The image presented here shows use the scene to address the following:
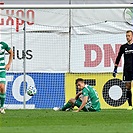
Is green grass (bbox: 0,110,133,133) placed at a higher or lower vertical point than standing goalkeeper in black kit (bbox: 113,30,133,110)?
lower

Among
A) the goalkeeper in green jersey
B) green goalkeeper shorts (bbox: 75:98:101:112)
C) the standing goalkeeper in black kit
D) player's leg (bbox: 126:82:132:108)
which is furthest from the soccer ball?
player's leg (bbox: 126:82:132:108)

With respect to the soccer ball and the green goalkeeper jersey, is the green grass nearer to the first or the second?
the green goalkeeper jersey

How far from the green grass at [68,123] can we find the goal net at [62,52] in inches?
134

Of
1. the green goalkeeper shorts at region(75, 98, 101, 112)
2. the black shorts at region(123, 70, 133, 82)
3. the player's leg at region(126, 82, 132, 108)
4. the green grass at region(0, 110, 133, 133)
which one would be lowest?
the green grass at region(0, 110, 133, 133)

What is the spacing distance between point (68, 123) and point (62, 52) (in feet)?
22.9

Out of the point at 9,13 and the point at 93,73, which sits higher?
the point at 9,13

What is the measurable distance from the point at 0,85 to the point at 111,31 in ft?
17.1

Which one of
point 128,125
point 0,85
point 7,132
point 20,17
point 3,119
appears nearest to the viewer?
point 7,132

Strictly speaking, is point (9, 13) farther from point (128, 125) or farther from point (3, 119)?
point (128, 125)

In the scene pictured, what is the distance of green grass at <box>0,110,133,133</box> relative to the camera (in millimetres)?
11117

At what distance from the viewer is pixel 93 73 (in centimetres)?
1944

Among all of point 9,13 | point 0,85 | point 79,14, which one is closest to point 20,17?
point 9,13

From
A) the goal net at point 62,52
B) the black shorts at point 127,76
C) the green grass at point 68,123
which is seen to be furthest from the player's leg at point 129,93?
the green grass at point 68,123

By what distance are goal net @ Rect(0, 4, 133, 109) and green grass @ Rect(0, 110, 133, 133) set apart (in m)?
3.41
